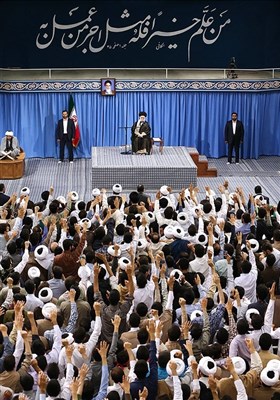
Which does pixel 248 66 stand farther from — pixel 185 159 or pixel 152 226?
pixel 152 226

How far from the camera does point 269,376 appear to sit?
26.0 ft

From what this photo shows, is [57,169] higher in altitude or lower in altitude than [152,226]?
lower

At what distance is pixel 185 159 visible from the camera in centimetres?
1822

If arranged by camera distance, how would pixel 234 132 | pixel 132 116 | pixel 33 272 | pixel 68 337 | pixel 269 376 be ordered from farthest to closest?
pixel 132 116 → pixel 234 132 → pixel 33 272 → pixel 68 337 → pixel 269 376

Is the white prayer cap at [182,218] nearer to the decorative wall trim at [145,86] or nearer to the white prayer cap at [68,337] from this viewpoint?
the white prayer cap at [68,337]

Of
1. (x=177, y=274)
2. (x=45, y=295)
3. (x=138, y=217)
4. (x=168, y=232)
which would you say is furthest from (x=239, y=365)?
(x=138, y=217)

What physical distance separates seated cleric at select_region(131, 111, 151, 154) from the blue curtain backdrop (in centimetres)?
169

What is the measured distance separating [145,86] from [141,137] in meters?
2.13

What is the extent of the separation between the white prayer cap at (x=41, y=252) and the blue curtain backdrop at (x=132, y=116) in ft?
30.7

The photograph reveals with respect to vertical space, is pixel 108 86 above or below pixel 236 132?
above

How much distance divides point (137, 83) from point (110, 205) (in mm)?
7063

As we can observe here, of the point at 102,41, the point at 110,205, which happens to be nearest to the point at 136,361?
the point at 110,205

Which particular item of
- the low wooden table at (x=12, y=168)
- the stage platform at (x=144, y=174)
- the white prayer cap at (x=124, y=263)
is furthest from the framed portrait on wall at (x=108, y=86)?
the white prayer cap at (x=124, y=263)

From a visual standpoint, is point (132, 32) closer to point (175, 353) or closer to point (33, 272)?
point (33, 272)
